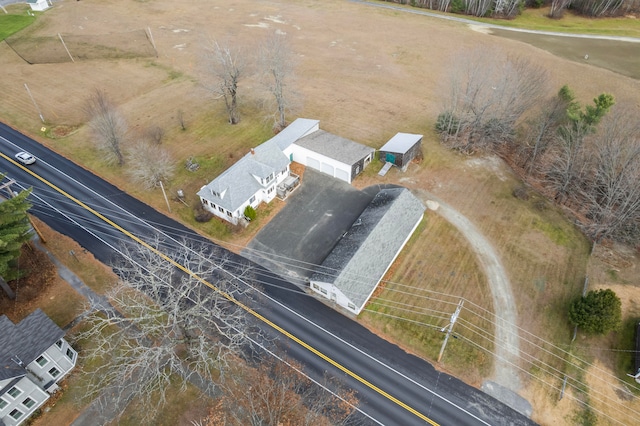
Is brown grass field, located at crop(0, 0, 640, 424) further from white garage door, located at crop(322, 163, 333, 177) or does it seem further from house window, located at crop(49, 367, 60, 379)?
house window, located at crop(49, 367, 60, 379)

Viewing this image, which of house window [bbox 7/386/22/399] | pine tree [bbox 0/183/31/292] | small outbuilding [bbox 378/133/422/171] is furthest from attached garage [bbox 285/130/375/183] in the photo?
house window [bbox 7/386/22/399]

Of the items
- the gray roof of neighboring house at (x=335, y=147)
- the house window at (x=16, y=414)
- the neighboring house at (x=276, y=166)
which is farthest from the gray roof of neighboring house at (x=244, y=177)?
the house window at (x=16, y=414)

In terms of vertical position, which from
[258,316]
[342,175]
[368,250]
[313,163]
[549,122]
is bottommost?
[258,316]

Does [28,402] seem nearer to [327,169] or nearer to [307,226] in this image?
[307,226]

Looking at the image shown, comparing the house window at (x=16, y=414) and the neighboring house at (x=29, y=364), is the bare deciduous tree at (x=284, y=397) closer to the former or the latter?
the neighboring house at (x=29, y=364)

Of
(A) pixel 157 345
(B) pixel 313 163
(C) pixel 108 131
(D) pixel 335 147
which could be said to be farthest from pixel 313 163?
(A) pixel 157 345
